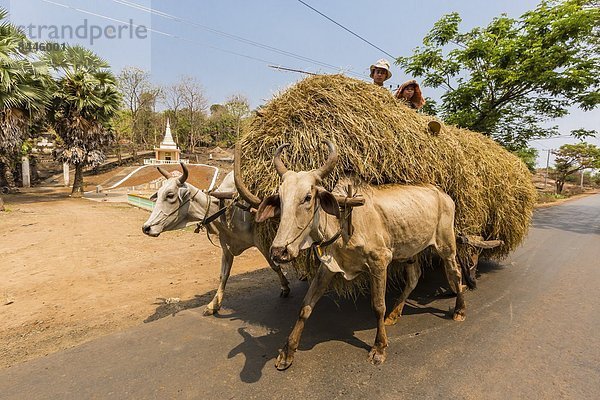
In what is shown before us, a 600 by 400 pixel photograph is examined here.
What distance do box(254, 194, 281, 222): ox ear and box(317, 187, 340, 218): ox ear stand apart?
0.32 m

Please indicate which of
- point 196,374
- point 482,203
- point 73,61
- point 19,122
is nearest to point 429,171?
point 482,203

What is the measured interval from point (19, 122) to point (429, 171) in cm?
1719

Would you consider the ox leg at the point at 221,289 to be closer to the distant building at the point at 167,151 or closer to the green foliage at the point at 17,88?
the green foliage at the point at 17,88

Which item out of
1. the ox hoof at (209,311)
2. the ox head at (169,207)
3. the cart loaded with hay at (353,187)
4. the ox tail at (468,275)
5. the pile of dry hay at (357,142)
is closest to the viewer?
the cart loaded with hay at (353,187)

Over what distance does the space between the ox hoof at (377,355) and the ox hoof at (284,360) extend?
0.73 m

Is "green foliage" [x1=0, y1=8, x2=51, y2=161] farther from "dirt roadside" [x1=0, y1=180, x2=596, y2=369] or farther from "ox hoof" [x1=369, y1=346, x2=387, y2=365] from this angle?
"ox hoof" [x1=369, y1=346, x2=387, y2=365]

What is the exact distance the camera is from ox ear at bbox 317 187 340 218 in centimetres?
235

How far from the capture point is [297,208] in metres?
2.30

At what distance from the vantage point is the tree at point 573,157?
102ft

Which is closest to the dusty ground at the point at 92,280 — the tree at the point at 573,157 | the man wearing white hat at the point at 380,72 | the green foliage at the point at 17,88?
the man wearing white hat at the point at 380,72

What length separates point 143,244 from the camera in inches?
326

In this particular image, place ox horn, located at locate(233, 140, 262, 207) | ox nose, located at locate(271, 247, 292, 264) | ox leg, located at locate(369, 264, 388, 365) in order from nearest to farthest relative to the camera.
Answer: ox nose, located at locate(271, 247, 292, 264)
ox horn, located at locate(233, 140, 262, 207)
ox leg, located at locate(369, 264, 388, 365)

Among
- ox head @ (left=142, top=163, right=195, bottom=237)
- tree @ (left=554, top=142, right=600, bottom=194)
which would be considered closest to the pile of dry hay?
ox head @ (left=142, top=163, right=195, bottom=237)

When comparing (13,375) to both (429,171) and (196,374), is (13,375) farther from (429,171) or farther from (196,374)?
(429,171)
